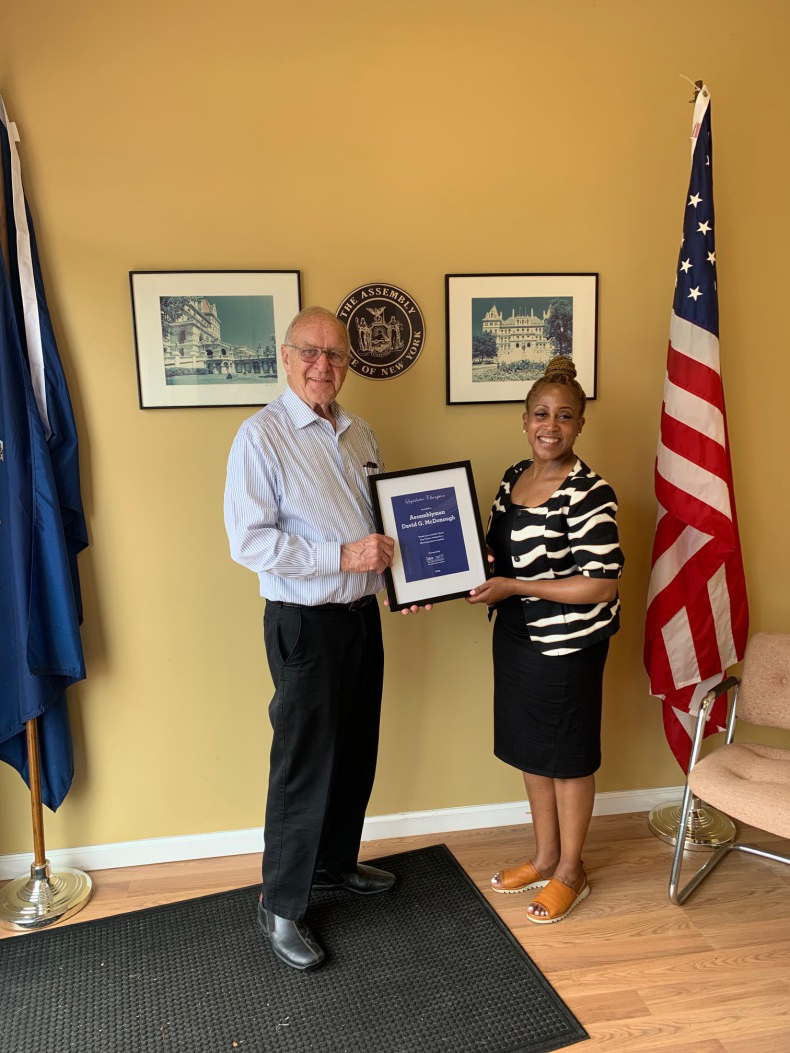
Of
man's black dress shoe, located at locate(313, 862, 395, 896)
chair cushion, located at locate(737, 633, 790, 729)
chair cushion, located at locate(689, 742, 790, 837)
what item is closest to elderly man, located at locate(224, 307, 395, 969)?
man's black dress shoe, located at locate(313, 862, 395, 896)

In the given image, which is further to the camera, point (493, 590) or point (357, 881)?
point (357, 881)

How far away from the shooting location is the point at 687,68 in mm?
Answer: 2703

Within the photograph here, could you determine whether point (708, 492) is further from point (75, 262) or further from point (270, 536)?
point (75, 262)

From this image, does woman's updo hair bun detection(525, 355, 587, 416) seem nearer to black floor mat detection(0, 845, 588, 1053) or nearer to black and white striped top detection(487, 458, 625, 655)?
black and white striped top detection(487, 458, 625, 655)

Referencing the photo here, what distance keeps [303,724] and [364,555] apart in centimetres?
50

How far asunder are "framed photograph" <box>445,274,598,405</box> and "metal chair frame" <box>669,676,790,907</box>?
116cm

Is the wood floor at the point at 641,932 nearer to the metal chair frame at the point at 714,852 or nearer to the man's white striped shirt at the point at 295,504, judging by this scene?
the metal chair frame at the point at 714,852

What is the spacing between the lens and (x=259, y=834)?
9.25 ft

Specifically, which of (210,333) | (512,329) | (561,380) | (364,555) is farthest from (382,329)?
(364,555)

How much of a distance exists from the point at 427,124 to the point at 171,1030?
2800mm

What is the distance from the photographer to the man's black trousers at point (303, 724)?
7.05ft

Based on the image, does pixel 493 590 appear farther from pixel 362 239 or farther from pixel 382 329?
pixel 362 239

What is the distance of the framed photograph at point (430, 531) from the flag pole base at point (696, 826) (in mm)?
1318

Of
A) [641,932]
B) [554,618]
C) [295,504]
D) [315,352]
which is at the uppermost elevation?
[315,352]
